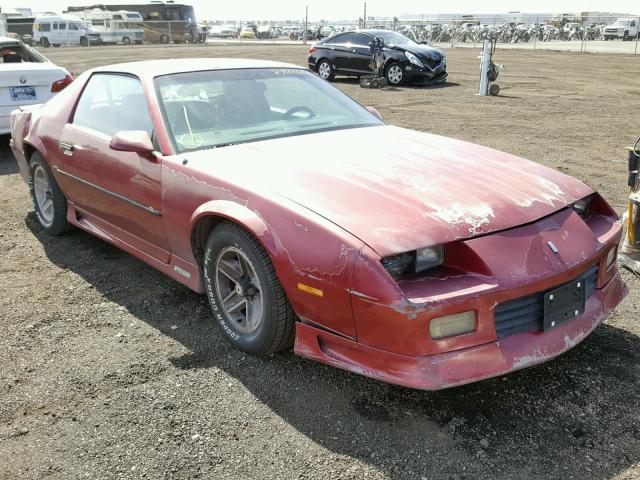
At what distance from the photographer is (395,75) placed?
646 inches

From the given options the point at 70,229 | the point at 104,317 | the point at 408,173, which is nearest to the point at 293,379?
the point at 408,173

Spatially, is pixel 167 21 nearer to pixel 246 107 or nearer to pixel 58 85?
pixel 58 85

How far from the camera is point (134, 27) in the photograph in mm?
43875

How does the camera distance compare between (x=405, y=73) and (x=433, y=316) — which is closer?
(x=433, y=316)

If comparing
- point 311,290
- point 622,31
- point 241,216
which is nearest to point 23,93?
point 241,216

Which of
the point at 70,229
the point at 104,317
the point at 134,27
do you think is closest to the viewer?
the point at 104,317

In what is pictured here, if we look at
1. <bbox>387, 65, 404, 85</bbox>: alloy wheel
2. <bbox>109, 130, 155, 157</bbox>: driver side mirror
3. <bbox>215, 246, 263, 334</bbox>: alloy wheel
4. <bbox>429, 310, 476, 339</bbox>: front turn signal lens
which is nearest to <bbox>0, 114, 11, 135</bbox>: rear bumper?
<bbox>109, 130, 155, 157</bbox>: driver side mirror

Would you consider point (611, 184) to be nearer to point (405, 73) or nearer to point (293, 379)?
point (293, 379)

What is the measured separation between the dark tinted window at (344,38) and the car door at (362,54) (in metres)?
0.24

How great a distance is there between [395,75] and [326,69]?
2.33 metres

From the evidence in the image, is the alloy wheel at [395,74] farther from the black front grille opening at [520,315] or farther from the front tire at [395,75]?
the black front grille opening at [520,315]

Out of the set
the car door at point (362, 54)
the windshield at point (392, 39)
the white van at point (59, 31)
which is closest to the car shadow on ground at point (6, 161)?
the car door at point (362, 54)

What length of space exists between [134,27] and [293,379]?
45258mm

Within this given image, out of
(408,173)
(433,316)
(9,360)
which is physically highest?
(408,173)
